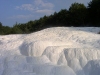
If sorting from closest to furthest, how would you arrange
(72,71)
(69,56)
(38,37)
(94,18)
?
(72,71)
(69,56)
(38,37)
(94,18)

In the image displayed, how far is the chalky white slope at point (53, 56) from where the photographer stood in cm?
994

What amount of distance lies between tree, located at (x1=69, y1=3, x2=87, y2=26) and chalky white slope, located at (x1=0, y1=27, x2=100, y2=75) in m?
14.8

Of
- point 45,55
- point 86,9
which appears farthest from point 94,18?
point 45,55

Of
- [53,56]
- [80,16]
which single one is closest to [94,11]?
[80,16]

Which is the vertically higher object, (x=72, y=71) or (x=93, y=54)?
(x=93, y=54)

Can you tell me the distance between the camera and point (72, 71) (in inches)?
388

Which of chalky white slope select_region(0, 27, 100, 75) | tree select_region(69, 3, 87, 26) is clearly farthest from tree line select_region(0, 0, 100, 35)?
chalky white slope select_region(0, 27, 100, 75)

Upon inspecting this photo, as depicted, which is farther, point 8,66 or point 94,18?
point 94,18

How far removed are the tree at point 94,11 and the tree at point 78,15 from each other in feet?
2.69

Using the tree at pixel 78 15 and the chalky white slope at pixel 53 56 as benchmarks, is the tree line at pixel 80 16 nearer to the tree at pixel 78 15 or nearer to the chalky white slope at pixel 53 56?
the tree at pixel 78 15

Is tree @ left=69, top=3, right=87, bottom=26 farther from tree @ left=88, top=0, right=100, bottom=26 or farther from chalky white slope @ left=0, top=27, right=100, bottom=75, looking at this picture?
chalky white slope @ left=0, top=27, right=100, bottom=75

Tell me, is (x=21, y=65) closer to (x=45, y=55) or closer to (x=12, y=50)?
(x=45, y=55)

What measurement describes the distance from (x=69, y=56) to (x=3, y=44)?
5.05 metres

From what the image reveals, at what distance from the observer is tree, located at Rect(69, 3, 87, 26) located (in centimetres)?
2802
